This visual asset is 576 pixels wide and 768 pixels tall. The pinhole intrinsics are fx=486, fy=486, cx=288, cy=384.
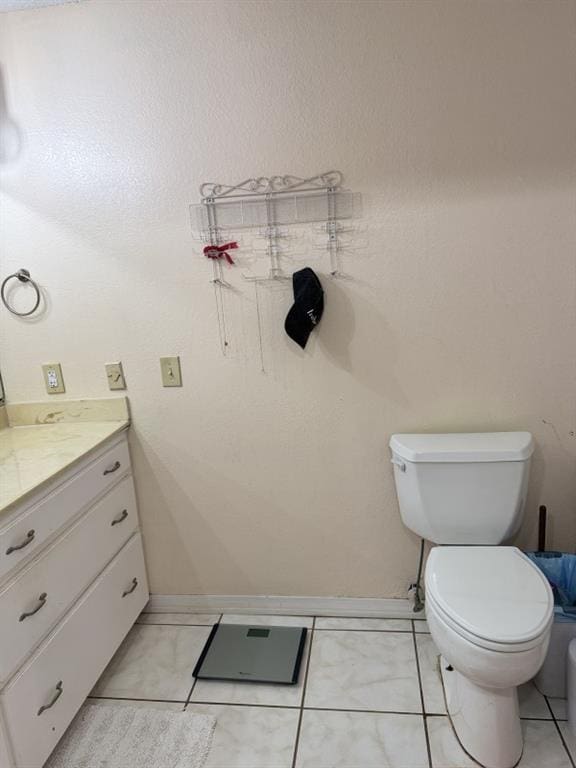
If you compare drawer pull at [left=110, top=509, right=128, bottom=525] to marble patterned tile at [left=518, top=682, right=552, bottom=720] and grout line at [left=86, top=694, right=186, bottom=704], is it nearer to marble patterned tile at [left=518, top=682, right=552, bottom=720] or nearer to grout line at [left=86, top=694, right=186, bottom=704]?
grout line at [left=86, top=694, right=186, bottom=704]

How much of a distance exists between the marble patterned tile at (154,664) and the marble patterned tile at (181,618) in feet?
0.11

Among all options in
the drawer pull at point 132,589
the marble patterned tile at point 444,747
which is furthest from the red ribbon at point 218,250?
the marble patterned tile at point 444,747

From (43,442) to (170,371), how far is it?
1.74ft

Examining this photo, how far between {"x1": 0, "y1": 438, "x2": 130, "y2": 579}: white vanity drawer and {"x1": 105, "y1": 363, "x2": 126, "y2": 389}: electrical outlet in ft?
0.76

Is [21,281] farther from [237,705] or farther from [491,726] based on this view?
[491,726]

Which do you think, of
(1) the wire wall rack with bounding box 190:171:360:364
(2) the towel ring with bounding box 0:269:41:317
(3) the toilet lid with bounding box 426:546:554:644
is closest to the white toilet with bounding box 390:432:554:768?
(3) the toilet lid with bounding box 426:546:554:644

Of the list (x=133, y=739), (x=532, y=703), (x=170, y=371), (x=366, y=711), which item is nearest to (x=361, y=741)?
(x=366, y=711)

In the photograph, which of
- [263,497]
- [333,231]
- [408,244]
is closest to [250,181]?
[333,231]

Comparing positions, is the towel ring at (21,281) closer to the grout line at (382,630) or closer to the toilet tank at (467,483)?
the toilet tank at (467,483)

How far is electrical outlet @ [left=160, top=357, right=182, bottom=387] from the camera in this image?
1.95 metres

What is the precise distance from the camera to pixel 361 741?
1514 mm

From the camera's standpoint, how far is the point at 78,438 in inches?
71.1

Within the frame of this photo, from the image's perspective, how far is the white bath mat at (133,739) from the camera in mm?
1495

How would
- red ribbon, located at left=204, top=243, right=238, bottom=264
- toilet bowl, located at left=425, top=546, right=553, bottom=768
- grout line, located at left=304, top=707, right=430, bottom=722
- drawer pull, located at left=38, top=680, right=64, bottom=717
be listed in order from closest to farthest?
1. toilet bowl, located at left=425, top=546, right=553, bottom=768
2. drawer pull, located at left=38, top=680, right=64, bottom=717
3. grout line, located at left=304, top=707, right=430, bottom=722
4. red ribbon, located at left=204, top=243, right=238, bottom=264
